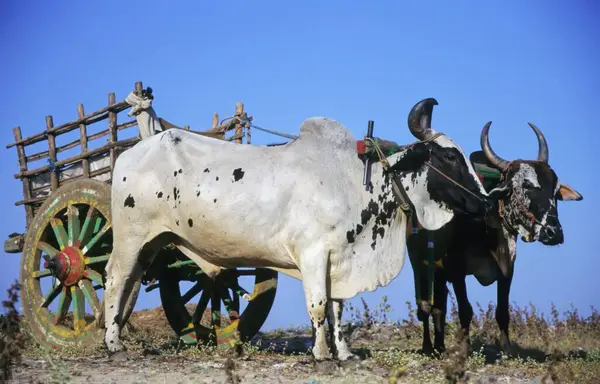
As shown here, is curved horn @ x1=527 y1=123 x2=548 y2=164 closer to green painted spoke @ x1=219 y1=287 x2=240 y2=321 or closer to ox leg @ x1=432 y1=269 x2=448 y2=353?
ox leg @ x1=432 y1=269 x2=448 y2=353

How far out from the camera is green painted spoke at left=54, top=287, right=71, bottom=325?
9.33 m

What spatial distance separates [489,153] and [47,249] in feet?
17.8

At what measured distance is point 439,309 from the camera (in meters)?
8.95

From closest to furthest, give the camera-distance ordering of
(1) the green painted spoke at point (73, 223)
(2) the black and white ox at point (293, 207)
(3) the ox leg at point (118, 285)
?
(2) the black and white ox at point (293, 207), (3) the ox leg at point (118, 285), (1) the green painted spoke at point (73, 223)

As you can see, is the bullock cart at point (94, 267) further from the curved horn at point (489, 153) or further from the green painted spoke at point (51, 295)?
the curved horn at point (489, 153)

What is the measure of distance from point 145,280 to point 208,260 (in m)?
1.44

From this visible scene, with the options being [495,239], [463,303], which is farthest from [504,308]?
[495,239]

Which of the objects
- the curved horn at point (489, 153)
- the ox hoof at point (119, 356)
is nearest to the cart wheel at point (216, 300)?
the ox hoof at point (119, 356)

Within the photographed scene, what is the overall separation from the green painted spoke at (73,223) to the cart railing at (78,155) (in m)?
0.52

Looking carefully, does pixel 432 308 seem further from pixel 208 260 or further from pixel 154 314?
pixel 154 314

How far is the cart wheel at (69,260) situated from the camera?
901 centimetres

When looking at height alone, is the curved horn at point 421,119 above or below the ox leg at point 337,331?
above

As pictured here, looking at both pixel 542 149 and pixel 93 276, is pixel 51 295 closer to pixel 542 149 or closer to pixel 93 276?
pixel 93 276

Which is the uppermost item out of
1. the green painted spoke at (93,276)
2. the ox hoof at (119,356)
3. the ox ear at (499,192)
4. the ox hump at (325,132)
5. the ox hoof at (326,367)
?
the ox hump at (325,132)
